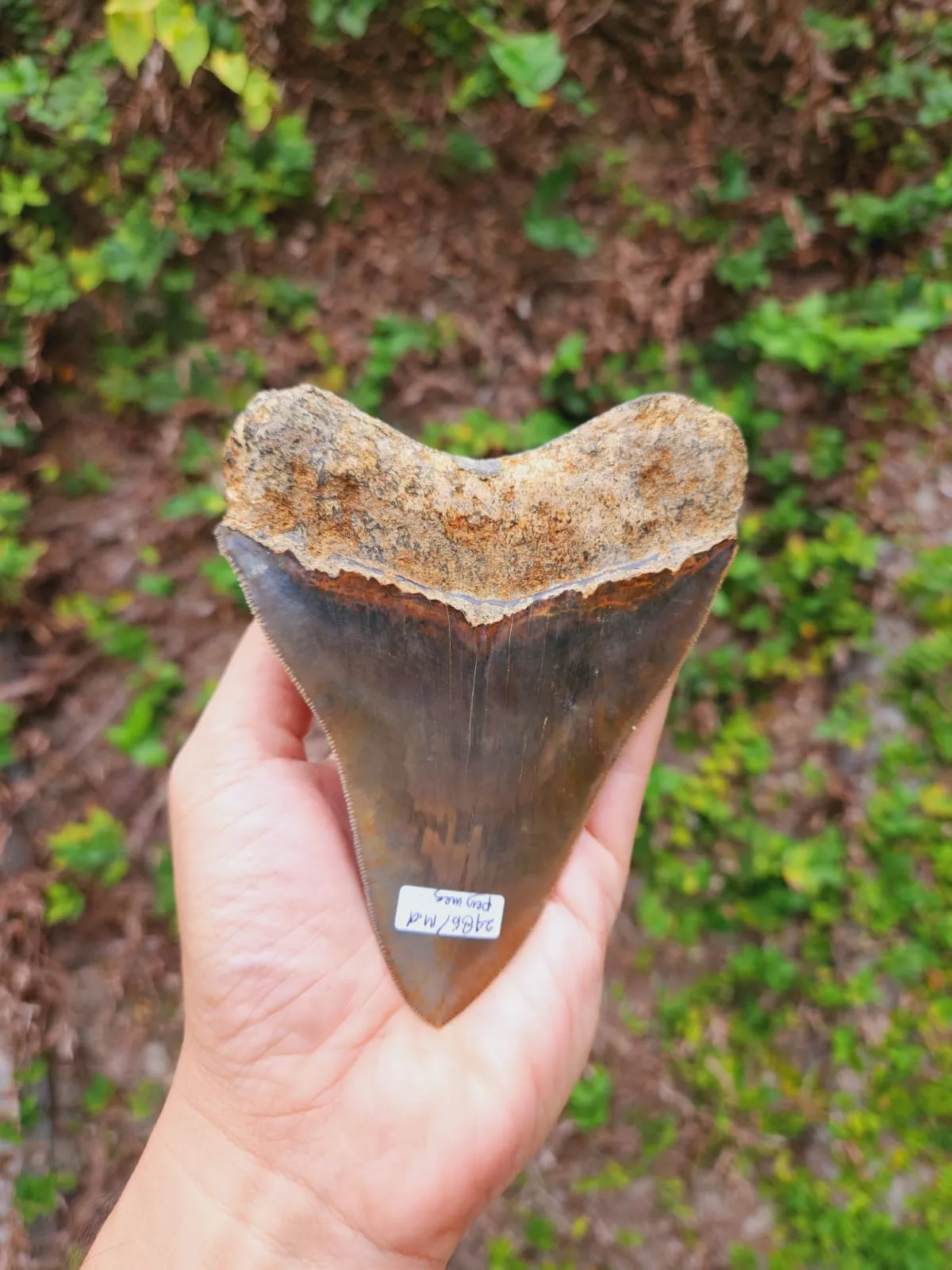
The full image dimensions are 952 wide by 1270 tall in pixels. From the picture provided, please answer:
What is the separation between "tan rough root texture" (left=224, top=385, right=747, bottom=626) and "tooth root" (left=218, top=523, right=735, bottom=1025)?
0.05 m

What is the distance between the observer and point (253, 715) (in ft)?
6.30

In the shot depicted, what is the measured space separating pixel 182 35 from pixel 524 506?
5.12 feet

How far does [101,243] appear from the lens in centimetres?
260

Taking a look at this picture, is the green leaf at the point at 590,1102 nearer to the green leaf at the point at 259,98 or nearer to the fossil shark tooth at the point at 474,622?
the fossil shark tooth at the point at 474,622

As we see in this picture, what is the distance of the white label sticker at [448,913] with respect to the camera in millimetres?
1864

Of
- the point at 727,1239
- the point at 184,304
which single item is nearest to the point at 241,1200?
the point at 727,1239

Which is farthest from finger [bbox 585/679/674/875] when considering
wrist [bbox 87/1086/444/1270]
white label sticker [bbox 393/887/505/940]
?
wrist [bbox 87/1086/444/1270]

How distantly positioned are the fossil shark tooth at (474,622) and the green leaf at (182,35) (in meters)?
1.17

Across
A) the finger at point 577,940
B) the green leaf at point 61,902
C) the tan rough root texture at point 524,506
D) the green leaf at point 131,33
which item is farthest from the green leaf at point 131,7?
the green leaf at point 61,902

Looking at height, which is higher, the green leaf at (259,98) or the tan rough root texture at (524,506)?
the green leaf at (259,98)

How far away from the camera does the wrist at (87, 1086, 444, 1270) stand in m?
1.78

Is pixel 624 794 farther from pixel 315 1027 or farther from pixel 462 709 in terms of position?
pixel 315 1027

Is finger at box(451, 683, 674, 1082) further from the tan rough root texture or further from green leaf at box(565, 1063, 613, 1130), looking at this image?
green leaf at box(565, 1063, 613, 1130)

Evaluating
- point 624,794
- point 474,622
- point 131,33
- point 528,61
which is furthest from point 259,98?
point 624,794
